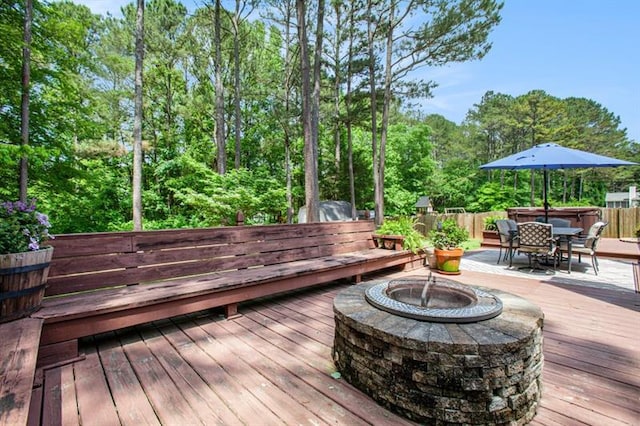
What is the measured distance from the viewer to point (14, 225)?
1.95m

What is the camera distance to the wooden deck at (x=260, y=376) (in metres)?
1.53

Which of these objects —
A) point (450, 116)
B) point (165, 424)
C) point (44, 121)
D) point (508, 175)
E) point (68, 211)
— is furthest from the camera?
point (450, 116)

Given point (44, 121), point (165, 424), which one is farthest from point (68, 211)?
point (165, 424)

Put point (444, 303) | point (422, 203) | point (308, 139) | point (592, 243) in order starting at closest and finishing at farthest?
point (444, 303) → point (592, 243) → point (308, 139) → point (422, 203)

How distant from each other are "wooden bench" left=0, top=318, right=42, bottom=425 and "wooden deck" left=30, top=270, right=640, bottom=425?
1.25 ft

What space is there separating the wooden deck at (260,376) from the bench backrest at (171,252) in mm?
517

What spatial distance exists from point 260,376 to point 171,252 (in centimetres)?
172

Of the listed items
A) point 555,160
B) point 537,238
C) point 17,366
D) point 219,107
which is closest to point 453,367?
point 17,366

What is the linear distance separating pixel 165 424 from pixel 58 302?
146 cm

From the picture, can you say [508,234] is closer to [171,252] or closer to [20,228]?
[171,252]

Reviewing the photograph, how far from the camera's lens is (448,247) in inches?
193

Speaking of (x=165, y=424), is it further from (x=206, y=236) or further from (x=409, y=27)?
(x=409, y=27)

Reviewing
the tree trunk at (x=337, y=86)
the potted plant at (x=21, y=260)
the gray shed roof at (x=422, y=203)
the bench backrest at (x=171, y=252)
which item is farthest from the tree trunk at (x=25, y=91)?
the gray shed roof at (x=422, y=203)

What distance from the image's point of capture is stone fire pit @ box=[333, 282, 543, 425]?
4.66 feet
